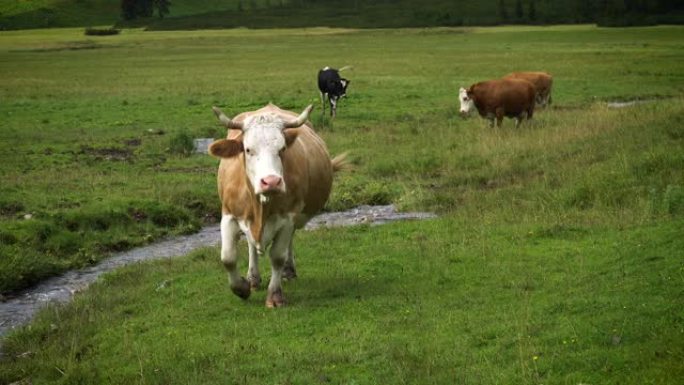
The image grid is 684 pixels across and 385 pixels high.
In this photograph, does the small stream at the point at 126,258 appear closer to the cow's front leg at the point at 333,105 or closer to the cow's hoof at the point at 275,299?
the cow's hoof at the point at 275,299

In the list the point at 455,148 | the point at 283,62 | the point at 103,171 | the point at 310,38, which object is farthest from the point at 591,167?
the point at 310,38

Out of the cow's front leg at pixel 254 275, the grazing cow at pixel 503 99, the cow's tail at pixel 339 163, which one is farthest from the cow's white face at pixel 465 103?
the cow's front leg at pixel 254 275

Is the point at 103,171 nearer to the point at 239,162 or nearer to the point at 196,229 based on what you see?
the point at 196,229

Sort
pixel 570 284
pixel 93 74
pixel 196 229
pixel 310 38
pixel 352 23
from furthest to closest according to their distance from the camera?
pixel 352 23 < pixel 310 38 < pixel 93 74 < pixel 196 229 < pixel 570 284

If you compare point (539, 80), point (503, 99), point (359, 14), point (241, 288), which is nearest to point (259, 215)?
point (241, 288)

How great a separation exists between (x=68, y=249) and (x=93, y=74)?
37.8 meters

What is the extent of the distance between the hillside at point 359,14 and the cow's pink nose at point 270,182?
92.4 metres

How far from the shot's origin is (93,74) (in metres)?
51.6

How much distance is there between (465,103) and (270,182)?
19845 millimetres

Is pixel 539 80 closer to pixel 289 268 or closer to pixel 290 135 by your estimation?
pixel 289 268

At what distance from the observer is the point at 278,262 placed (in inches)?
441

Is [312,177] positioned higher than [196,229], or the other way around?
[312,177]

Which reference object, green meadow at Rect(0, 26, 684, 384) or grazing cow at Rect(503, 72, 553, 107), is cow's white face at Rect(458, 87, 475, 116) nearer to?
green meadow at Rect(0, 26, 684, 384)

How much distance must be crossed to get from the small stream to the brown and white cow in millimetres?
3044
